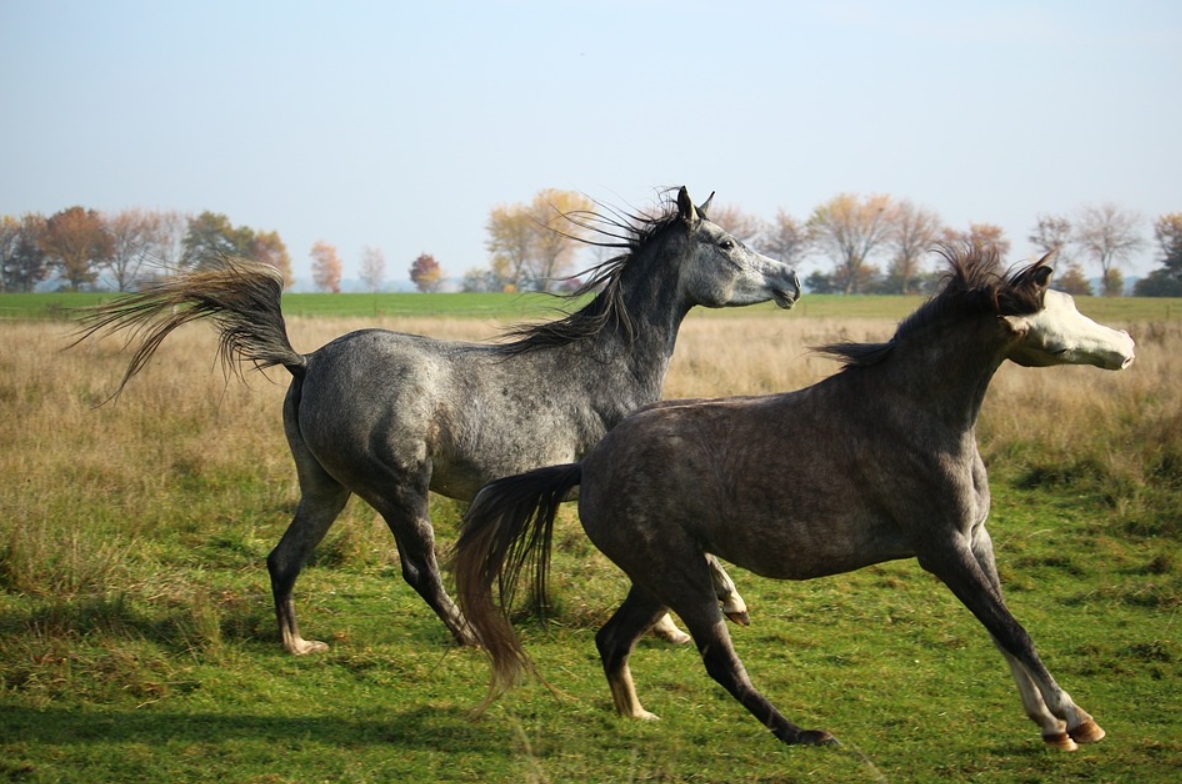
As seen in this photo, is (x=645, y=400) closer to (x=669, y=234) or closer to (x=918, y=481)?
(x=669, y=234)

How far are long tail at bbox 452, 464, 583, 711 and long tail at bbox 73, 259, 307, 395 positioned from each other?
1782mm

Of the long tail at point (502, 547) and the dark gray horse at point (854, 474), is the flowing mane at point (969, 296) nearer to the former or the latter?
the dark gray horse at point (854, 474)

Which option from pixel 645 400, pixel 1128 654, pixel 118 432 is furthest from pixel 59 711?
pixel 118 432

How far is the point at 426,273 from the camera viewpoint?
389 feet

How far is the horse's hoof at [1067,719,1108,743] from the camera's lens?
4031 mm

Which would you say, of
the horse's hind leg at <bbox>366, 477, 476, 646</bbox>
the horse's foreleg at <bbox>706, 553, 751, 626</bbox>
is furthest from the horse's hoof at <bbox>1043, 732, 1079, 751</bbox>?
the horse's hind leg at <bbox>366, 477, 476, 646</bbox>

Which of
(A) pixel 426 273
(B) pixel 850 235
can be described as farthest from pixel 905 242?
(A) pixel 426 273

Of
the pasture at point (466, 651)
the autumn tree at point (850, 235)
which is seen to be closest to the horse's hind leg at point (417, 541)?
the pasture at point (466, 651)

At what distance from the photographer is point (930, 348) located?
14.2 ft

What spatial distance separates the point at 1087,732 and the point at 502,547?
239 centimetres

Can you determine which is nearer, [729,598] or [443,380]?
[729,598]

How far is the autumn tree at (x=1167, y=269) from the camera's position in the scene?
43.4 metres

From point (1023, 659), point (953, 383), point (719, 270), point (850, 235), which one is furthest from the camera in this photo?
point (850, 235)

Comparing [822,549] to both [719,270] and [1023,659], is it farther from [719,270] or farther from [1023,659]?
[719,270]
